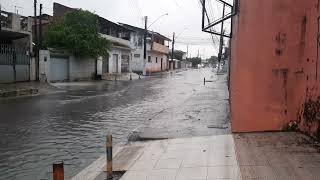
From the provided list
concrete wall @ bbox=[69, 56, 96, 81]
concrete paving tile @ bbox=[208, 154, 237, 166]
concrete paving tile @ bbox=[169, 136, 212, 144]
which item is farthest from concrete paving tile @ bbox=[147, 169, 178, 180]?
concrete wall @ bbox=[69, 56, 96, 81]

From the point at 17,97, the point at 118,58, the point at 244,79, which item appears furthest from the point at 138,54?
the point at 244,79

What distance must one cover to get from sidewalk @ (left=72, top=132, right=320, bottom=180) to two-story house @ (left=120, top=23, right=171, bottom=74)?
5164 centimetres

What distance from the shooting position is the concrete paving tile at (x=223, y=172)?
716cm

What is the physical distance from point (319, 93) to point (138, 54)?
61.5m

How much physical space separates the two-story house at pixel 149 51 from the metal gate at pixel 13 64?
2952cm

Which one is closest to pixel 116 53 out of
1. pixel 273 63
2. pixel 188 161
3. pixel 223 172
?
pixel 273 63

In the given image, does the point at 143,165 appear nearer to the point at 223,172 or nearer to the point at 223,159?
the point at 223,159

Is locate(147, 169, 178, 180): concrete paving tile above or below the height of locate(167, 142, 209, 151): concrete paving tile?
below

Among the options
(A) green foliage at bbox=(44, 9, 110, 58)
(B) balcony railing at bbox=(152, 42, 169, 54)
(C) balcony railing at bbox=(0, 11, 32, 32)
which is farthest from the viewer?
(B) balcony railing at bbox=(152, 42, 169, 54)

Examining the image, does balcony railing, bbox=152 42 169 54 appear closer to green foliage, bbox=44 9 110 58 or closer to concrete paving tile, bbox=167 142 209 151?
green foliage, bbox=44 9 110 58

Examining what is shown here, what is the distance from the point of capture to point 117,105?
823 inches

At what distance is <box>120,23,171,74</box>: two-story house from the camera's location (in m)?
69.7

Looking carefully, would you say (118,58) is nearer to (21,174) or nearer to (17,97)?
(17,97)

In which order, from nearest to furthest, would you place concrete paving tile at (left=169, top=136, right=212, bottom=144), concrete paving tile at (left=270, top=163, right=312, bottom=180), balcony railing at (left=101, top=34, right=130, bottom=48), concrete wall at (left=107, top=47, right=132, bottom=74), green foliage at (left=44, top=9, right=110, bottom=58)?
concrete paving tile at (left=270, top=163, right=312, bottom=180)
concrete paving tile at (left=169, top=136, right=212, bottom=144)
green foliage at (left=44, top=9, right=110, bottom=58)
concrete wall at (left=107, top=47, right=132, bottom=74)
balcony railing at (left=101, top=34, right=130, bottom=48)
